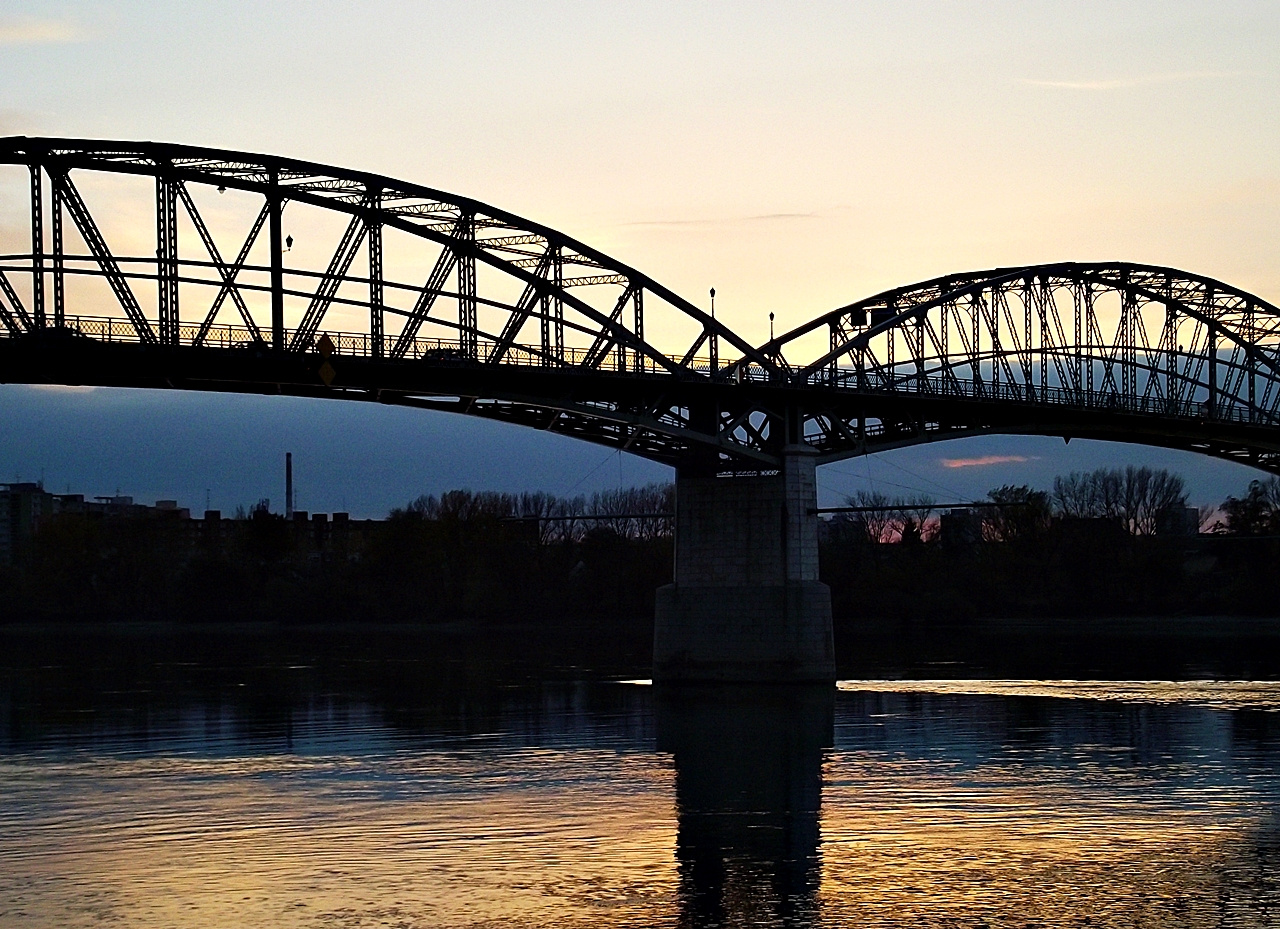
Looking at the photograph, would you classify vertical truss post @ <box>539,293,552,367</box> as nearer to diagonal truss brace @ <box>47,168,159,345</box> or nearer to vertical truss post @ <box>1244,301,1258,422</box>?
diagonal truss brace @ <box>47,168,159,345</box>

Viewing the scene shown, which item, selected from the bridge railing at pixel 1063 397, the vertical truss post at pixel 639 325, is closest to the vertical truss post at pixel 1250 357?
the bridge railing at pixel 1063 397

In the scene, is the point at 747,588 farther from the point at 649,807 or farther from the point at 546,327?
the point at 649,807

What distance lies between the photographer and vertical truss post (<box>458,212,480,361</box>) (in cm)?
6088

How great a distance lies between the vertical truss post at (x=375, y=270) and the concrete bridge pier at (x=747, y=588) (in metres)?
15.0

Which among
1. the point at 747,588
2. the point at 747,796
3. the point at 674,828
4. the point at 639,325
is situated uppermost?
the point at 639,325

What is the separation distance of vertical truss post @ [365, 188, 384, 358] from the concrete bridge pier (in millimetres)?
15049

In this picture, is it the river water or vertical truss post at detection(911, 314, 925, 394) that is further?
vertical truss post at detection(911, 314, 925, 394)

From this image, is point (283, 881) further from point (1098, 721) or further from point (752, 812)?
point (1098, 721)

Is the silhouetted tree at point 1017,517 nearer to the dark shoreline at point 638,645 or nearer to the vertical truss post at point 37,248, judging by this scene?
the dark shoreline at point 638,645

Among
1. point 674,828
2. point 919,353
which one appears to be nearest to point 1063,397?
point 919,353

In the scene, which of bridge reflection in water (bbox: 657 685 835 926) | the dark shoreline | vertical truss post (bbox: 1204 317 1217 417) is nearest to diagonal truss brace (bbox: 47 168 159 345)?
bridge reflection in water (bbox: 657 685 835 926)

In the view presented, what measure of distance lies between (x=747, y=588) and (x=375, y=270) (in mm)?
18091

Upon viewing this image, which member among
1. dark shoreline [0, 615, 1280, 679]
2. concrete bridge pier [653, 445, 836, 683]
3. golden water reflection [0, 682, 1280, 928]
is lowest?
golden water reflection [0, 682, 1280, 928]

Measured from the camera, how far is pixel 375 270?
5950cm
